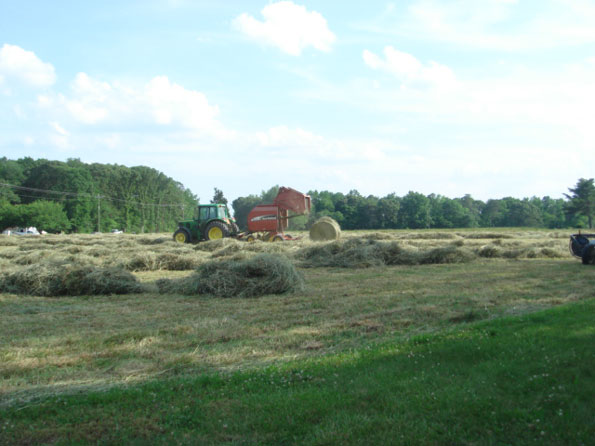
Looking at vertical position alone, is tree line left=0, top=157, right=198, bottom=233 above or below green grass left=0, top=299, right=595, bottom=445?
above

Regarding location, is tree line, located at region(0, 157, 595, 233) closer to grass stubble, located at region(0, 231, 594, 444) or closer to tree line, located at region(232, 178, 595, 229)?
tree line, located at region(232, 178, 595, 229)

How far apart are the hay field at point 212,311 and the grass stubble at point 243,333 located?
2 cm

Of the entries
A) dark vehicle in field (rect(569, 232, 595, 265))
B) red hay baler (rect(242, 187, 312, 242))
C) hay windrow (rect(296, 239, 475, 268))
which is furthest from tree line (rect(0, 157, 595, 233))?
dark vehicle in field (rect(569, 232, 595, 265))

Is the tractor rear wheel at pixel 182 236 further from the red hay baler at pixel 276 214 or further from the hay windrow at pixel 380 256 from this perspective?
the hay windrow at pixel 380 256

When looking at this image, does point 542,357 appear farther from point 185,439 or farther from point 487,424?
point 185,439

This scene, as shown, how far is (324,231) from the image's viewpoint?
81.1 ft

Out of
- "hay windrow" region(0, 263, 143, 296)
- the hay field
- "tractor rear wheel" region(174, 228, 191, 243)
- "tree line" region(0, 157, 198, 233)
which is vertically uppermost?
"tree line" region(0, 157, 198, 233)

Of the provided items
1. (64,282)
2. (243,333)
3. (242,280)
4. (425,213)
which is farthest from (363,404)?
(425,213)

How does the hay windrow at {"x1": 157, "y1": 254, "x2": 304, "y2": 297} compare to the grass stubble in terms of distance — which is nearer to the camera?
the grass stubble

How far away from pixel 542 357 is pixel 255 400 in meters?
2.72

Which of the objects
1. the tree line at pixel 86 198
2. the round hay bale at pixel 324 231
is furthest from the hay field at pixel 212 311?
the tree line at pixel 86 198

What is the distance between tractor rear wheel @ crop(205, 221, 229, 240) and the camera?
23.9m

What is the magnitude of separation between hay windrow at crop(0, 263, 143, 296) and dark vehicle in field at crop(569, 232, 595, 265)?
40.7 feet

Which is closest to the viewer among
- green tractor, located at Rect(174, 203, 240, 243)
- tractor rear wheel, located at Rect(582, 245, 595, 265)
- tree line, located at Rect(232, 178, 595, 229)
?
tractor rear wheel, located at Rect(582, 245, 595, 265)
